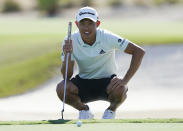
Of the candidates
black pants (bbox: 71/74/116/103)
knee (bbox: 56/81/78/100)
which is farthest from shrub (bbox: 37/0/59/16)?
knee (bbox: 56/81/78/100)

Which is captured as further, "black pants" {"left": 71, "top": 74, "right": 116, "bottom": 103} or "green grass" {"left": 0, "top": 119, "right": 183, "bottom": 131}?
"black pants" {"left": 71, "top": 74, "right": 116, "bottom": 103}

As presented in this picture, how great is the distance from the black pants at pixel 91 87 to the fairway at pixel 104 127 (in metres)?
1.86

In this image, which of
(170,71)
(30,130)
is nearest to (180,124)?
(30,130)

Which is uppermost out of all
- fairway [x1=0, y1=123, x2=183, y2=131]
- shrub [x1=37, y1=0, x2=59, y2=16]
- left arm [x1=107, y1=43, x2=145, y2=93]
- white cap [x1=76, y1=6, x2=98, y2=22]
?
shrub [x1=37, y1=0, x2=59, y2=16]

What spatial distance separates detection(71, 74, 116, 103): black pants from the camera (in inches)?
282

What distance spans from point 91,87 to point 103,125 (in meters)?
1.98

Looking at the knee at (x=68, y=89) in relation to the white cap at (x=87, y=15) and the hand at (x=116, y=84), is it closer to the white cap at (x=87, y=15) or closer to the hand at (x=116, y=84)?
the hand at (x=116, y=84)

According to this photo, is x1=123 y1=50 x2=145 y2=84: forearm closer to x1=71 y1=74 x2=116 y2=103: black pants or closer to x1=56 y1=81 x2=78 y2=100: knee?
x1=71 y1=74 x2=116 y2=103: black pants

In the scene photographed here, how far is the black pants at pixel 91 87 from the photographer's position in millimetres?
7156

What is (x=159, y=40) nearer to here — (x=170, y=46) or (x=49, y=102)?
(x=170, y=46)

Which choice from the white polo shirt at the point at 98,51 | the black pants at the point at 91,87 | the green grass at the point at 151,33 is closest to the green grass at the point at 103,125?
the white polo shirt at the point at 98,51

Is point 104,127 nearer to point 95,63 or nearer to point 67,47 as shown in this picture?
point 67,47

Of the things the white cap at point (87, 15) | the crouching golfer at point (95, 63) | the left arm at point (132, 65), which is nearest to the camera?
the white cap at point (87, 15)

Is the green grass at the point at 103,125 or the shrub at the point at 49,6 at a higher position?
the shrub at the point at 49,6
